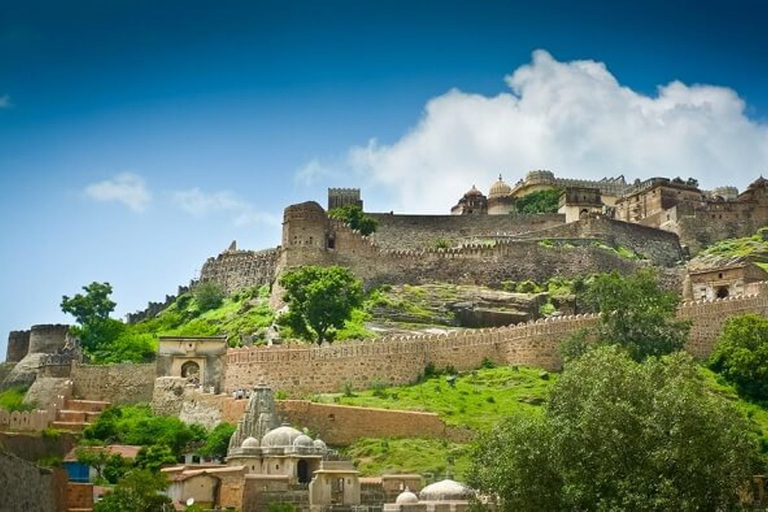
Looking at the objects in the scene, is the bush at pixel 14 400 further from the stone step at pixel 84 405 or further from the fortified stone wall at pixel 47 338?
the fortified stone wall at pixel 47 338

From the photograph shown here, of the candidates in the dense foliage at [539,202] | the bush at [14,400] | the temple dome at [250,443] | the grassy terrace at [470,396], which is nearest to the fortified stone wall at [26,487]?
the temple dome at [250,443]

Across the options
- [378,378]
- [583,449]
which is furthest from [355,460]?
[583,449]

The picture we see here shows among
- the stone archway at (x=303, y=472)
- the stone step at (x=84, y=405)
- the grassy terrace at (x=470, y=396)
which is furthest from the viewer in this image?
the stone step at (x=84, y=405)

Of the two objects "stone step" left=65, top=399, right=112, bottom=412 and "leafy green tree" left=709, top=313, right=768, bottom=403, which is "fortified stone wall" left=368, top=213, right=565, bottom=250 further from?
"stone step" left=65, top=399, right=112, bottom=412

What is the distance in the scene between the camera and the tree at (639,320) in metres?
52.4

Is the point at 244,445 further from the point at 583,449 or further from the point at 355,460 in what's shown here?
the point at 583,449

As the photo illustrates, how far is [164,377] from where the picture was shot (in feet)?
167

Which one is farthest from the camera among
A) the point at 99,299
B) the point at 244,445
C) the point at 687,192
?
the point at 687,192

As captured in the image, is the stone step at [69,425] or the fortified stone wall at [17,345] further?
the fortified stone wall at [17,345]

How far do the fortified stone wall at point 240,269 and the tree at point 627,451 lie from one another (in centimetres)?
3798

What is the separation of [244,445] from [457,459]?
7.12 m

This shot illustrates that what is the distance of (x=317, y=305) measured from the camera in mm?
55250

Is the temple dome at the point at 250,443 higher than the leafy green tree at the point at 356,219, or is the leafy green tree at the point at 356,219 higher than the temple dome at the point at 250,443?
the leafy green tree at the point at 356,219

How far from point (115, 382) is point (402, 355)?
12.0 m
